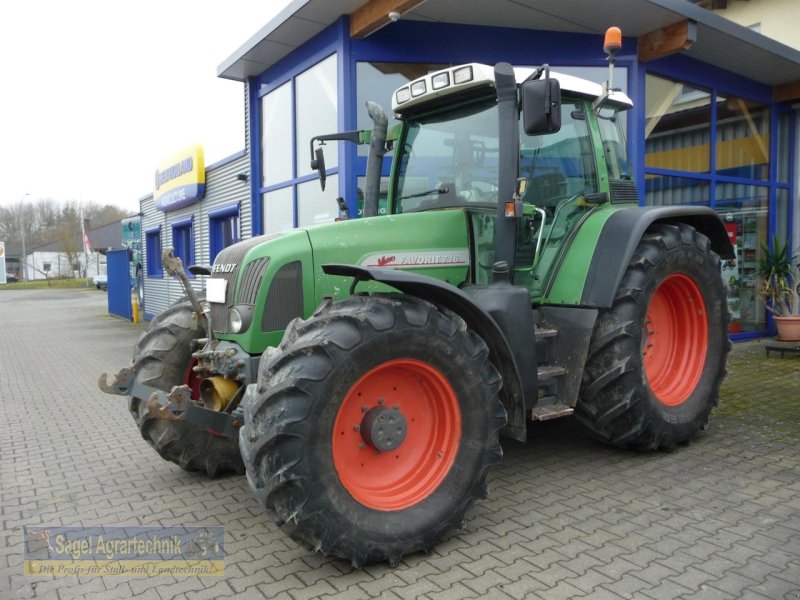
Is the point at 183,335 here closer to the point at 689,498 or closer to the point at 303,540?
the point at 303,540

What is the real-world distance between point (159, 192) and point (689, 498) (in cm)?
1474

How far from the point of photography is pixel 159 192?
1587cm

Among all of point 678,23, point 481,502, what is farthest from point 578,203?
point 678,23

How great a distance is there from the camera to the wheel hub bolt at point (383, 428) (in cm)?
310

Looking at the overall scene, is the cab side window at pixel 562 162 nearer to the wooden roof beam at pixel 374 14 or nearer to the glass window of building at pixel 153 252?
the wooden roof beam at pixel 374 14

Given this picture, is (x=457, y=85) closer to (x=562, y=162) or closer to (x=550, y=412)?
(x=562, y=162)

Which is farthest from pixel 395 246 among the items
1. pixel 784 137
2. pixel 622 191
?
pixel 784 137

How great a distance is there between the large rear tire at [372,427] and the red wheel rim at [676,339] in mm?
2094

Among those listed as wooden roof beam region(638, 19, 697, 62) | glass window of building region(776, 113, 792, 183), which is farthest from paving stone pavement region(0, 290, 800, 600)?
glass window of building region(776, 113, 792, 183)

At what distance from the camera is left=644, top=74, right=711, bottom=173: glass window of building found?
8.80 m

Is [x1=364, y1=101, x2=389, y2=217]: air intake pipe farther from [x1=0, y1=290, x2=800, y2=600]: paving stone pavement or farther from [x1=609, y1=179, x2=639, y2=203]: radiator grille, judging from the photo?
[x1=0, y1=290, x2=800, y2=600]: paving stone pavement

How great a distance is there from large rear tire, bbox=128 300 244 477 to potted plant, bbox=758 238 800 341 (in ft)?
28.6

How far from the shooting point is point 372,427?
3.10m

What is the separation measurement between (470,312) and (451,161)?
129 cm
